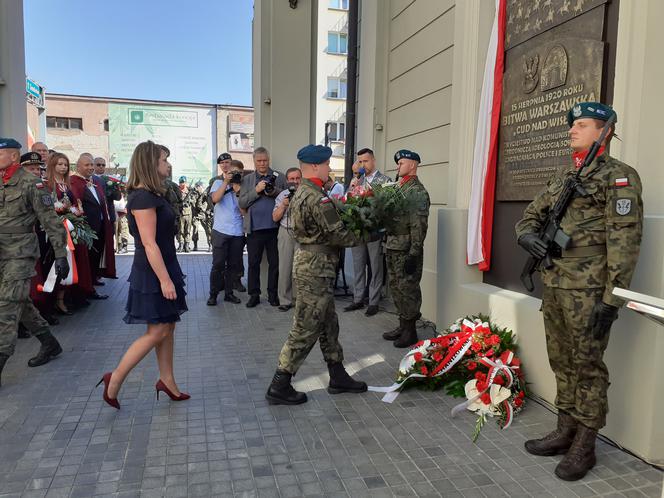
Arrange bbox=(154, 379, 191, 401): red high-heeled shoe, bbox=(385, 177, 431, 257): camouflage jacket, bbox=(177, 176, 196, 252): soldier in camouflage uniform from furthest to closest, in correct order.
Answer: bbox=(177, 176, 196, 252): soldier in camouflage uniform < bbox=(385, 177, 431, 257): camouflage jacket < bbox=(154, 379, 191, 401): red high-heeled shoe

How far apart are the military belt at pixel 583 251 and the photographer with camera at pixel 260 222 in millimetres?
4820

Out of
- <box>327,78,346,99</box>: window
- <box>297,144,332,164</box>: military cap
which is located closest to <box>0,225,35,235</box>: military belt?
<box>297,144,332,164</box>: military cap

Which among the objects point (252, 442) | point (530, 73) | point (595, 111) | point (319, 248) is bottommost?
point (252, 442)

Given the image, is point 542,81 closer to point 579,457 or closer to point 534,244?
point 534,244

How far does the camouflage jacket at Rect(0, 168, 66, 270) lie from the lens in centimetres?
439

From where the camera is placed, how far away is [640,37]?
318cm

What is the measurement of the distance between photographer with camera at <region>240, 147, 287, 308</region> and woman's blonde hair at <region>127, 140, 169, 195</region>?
3.61 meters

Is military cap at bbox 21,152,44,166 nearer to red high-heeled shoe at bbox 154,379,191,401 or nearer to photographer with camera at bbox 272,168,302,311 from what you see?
photographer with camera at bbox 272,168,302,311

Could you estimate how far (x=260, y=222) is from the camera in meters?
7.29

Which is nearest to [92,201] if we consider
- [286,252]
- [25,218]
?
[286,252]

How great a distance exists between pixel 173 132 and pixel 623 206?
3632 centimetres

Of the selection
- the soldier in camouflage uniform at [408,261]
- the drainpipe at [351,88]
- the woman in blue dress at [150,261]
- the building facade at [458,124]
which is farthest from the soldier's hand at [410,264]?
the drainpipe at [351,88]

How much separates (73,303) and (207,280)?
2765mm

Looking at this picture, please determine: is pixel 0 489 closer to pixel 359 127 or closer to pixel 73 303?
pixel 73 303
